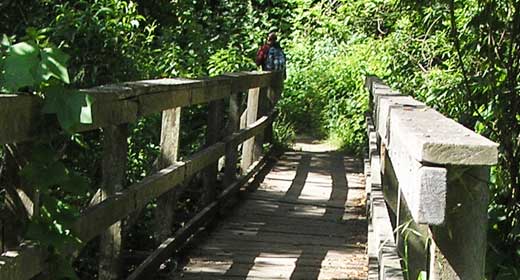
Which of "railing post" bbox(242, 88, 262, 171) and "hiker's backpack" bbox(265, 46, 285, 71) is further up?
"hiker's backpack" bbox(265, 46, 285, 71)

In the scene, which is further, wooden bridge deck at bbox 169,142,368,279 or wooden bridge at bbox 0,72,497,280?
wooden bridge deck at bbox 169,142,368,279

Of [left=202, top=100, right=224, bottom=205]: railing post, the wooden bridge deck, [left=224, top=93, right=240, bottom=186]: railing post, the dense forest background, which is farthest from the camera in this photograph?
[left=224, top=93, right=240, bottom=186]: railing post

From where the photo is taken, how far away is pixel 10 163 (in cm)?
328

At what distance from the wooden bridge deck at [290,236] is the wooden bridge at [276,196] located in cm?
1

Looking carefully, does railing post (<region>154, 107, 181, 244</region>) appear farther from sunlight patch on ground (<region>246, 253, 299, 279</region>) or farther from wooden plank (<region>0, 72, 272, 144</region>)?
sunlight patch on ground (<region>246, 253, 299, 279</region>)

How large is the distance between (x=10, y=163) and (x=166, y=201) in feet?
9.05

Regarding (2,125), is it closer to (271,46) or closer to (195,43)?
(195,43)

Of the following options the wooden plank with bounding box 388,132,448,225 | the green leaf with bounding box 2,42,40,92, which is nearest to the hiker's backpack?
the green leaf with bounding box 2,42,40,92

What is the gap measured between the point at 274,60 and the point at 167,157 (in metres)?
8.83

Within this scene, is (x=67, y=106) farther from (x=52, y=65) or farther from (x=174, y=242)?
(x=174, y=242)

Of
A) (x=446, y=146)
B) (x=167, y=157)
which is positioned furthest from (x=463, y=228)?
(x=167, y=157)

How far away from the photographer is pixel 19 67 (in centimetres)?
312

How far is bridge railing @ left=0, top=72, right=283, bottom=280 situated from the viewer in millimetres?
3205

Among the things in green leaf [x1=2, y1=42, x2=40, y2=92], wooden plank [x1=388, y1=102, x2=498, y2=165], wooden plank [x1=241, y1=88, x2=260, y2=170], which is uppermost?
green leaf [x1=2, y1=42, x2=40, y2=92]
